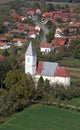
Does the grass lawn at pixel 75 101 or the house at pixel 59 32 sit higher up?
the grass lawn at pixel 75 101

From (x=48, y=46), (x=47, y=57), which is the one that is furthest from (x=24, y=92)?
(x=48, y=46)

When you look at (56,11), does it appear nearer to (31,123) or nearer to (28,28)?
(28,28)

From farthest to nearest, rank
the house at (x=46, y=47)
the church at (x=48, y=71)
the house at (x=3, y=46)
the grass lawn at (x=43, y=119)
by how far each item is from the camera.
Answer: the house at (x=3, y=46) < the house at (x=46, y=47) < the church at (x=48, y=71) < the grass lawn at (x=43, y=119)

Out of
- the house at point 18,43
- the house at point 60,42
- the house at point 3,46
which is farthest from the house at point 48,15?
the house at point 3,46

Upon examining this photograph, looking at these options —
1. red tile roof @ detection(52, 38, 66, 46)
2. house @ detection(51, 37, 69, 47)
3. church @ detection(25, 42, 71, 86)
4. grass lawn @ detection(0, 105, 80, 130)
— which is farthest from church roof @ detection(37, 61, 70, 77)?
red tile roof @ detection(52, 38, 66, 46)

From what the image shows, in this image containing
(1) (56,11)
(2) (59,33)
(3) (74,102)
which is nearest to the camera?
(3) (74,102)

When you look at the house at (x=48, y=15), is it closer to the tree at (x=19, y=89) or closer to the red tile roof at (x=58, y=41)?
the red tile roof at (x=58, y=41)
